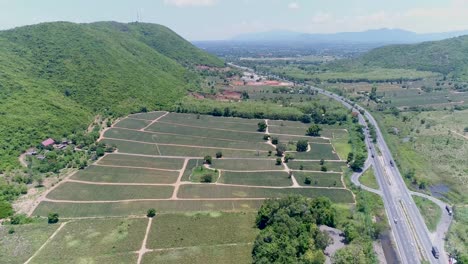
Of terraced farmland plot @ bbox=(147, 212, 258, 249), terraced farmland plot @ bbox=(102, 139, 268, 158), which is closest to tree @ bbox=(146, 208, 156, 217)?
terraced farmland plot @ bbox=(147, 212, 258, 249)

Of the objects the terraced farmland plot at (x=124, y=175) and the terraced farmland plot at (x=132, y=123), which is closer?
the terraced farmland plot at (x=124, y=175)

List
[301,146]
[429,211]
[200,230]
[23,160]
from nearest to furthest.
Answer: [200,230] → [429,211] → [23,160] → [301,146]

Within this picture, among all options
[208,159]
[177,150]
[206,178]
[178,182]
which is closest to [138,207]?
[178,182]

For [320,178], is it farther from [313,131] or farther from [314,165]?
[313,131]

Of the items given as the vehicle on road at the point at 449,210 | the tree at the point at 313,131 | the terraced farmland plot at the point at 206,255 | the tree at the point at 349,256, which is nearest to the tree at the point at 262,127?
the tree at the point at 313,131

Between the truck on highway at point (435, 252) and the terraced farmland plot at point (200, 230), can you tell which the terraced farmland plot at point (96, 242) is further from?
the truck on highway at point (435, 252)

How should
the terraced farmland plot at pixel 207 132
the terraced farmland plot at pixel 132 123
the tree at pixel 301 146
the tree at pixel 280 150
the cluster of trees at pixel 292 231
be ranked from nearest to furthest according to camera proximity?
the cluster of trees at pixel 292 231 → the tree at pixel 280 150 → the tree at pixel 301 146 → the terraced farmland plot at pixel 207 132 → the terraced farmland plot at pixel 132 123

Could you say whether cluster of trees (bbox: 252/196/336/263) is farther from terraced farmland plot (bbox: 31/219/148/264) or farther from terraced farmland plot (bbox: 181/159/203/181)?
terraced farmland plot (bbox: 181/159/203/181)
